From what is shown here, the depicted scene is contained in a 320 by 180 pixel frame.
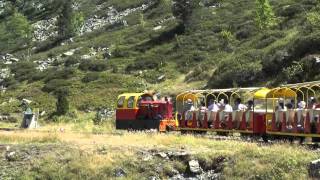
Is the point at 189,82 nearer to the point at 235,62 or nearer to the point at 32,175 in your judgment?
the point at 235,62

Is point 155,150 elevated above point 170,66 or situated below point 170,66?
below

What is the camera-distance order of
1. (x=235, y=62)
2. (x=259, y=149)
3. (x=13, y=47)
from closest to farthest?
(x=259, y=149) → (x=235, y=62) → (x=13, y=47)

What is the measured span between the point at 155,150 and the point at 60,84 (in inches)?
1467

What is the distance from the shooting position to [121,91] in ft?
161

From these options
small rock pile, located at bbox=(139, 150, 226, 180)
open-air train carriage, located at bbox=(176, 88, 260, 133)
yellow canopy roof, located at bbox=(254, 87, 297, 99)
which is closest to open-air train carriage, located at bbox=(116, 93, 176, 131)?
open-air train carriage, located at bbox=(176, 88, 260, 133)

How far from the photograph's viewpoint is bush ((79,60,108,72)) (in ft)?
197

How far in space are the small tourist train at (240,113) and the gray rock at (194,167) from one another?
442 cm

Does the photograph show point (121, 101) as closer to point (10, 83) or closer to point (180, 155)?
point (180, 155)

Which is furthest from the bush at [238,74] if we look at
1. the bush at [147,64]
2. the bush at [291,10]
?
the bush at [147,64]

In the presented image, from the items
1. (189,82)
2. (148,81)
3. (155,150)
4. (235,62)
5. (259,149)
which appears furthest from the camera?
(148,81)

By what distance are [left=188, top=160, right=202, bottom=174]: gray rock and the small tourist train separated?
4.42 metres

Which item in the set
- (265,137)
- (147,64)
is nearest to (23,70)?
(147,64)

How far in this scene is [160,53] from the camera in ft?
199

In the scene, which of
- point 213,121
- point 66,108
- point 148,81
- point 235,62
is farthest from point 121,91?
point 213,121
